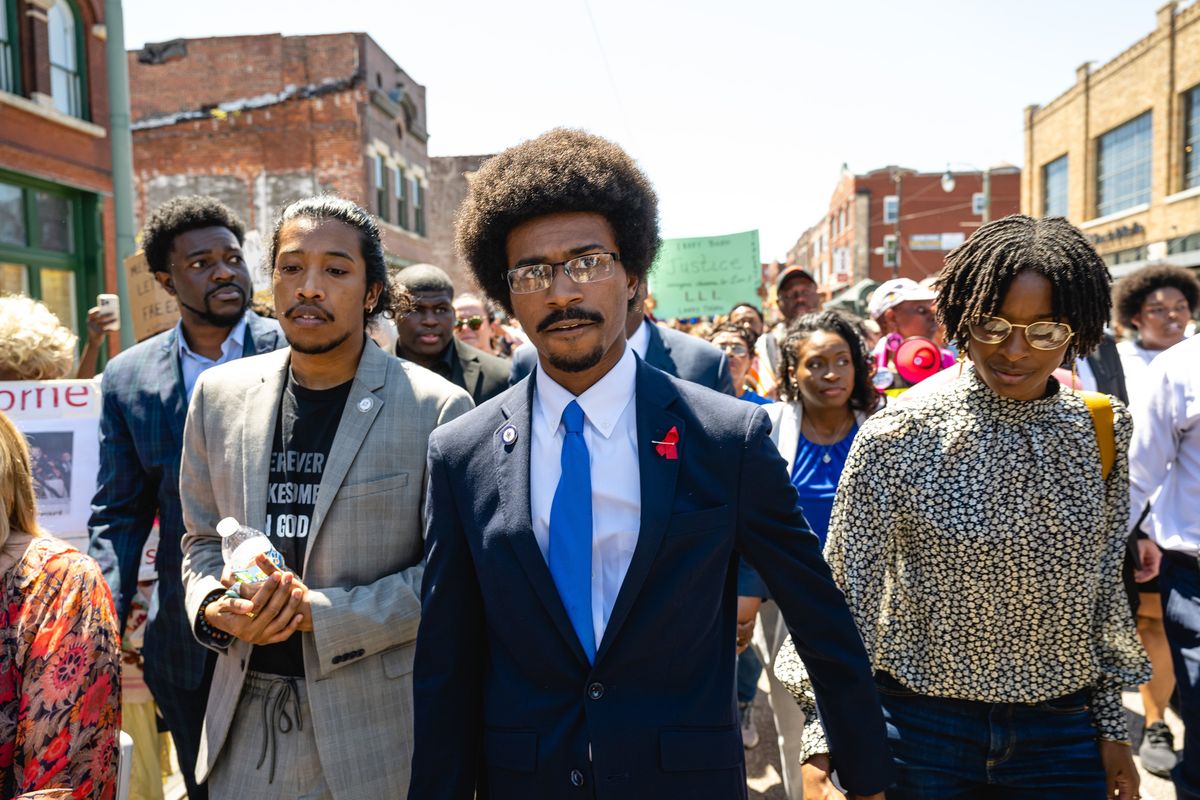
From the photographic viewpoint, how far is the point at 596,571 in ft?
6.15

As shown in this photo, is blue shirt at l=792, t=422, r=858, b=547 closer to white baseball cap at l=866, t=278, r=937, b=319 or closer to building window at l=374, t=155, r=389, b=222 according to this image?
white baseball cap at l=866, t=278, r=937, b=319

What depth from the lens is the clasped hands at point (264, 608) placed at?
85.9 inches

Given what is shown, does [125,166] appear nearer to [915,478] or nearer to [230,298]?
[230,298]

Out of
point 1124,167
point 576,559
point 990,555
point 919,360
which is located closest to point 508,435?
point 576,559

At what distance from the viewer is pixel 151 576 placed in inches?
139

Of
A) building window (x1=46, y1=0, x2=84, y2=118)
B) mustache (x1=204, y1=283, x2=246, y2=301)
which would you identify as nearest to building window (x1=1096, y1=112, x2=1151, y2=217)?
building window (x1=46, y1=0, x2=84, y2=118)

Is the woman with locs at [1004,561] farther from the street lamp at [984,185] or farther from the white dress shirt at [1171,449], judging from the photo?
the street lamp at [984,185]

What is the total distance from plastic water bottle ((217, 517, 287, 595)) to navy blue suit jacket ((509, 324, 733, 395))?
1.81 m

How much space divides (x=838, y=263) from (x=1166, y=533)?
59983mm

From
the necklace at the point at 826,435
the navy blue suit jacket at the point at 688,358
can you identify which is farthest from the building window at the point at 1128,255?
the navy blue suit jacket at the point at 688,358

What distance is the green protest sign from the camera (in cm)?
1070

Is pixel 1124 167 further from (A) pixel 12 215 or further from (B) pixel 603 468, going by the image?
(B) pixel 603 468

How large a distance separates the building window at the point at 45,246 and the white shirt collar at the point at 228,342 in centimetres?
1029

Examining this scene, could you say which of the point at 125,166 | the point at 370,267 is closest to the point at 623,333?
the point at 370,267
